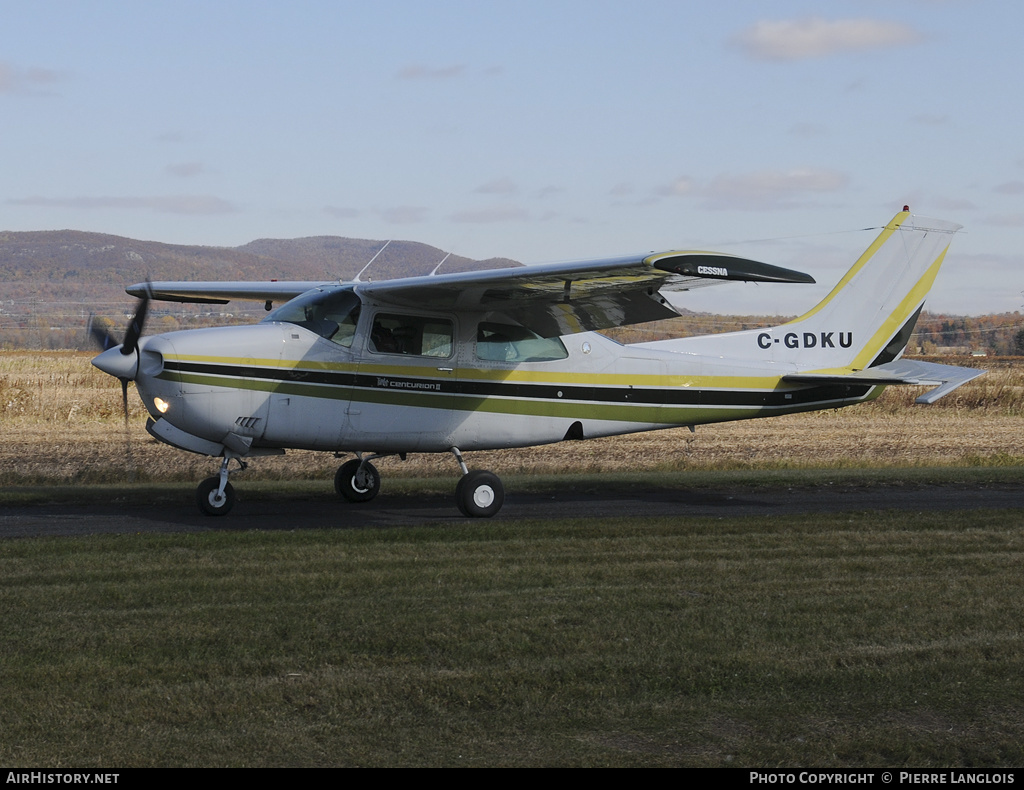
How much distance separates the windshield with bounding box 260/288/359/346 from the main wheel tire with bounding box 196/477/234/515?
6.75 feet

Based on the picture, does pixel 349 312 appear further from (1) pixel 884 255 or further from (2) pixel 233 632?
(1) pixel 884 255

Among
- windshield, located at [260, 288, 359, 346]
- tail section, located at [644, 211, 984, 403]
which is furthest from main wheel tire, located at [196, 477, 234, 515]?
tail section, located at [644, 211, 984, 403]

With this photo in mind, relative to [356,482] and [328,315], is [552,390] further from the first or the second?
[328,315]

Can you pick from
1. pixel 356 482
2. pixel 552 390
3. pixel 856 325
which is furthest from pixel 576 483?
pixel 856 325

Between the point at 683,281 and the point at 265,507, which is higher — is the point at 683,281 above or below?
above

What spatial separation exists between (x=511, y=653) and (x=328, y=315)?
702 centimetres

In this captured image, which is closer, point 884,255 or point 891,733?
point 891,733

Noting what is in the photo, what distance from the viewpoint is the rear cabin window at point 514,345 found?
13492mm

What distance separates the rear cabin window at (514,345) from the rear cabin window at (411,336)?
45 centimetres

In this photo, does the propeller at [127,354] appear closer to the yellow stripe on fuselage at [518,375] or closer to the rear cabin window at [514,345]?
the yellow stripe on fuselage at [518,375]
